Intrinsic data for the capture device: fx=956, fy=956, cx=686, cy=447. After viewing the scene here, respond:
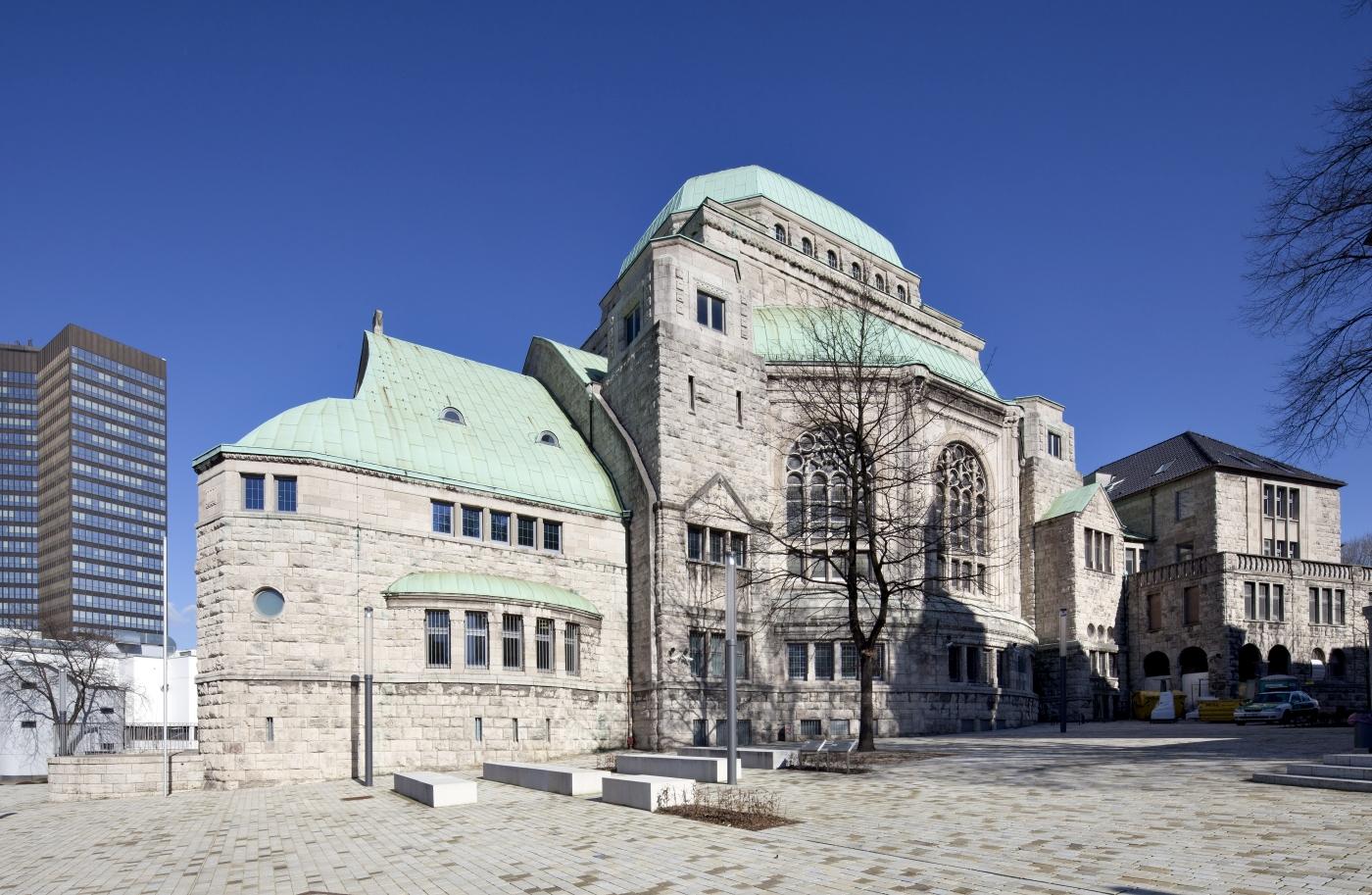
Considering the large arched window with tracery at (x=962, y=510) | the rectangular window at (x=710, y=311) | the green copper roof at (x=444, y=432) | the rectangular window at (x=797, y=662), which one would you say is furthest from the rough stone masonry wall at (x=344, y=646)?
the large arched window with tracery at (x=962, y=510)

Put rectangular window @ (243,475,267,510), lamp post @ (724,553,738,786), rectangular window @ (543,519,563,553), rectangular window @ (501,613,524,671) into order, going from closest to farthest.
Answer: lamp post @ (724,553,738,786)
rectangular window @ (243,475,267,510)
rectangular window @ (501,613,524,671)
rectangular window @ (543,519,563,553)

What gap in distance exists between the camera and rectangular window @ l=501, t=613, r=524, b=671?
30192 millimetres

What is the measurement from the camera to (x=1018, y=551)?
1735 inches

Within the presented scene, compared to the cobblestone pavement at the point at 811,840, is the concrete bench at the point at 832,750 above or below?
below

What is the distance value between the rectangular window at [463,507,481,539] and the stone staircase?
22.6 m

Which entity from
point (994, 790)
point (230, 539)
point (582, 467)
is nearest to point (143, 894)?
point (994, 790)

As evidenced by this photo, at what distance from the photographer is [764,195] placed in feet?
151

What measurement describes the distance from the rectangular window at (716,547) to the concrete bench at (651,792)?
17088 millimetres

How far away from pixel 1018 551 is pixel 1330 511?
23267 millimetres

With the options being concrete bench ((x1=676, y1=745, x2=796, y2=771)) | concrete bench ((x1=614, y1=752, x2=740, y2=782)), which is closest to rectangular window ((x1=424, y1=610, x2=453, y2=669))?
concrete bench ((x1=614, y1=752, x2=740, y2=782))

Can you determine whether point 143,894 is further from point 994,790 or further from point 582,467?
point 582,467

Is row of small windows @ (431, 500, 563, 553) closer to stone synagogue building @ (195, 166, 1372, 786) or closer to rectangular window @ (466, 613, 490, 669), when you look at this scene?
stone synagogue building @ (195, 166, 1372, 786)

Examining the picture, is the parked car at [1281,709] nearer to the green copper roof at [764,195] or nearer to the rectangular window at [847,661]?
the rectangular window at [847,661]

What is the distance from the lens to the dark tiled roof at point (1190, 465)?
169ft
